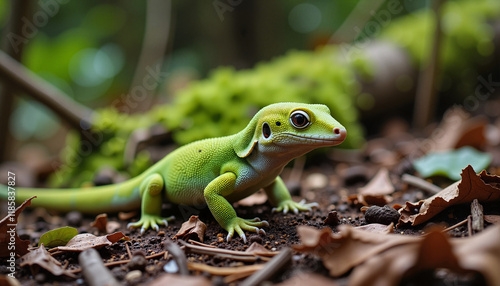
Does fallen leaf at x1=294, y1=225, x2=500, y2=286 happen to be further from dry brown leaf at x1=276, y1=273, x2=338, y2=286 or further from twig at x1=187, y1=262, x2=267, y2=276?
twig at x1=187, y1=262, x2=267, y2=276

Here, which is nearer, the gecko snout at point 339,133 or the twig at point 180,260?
the twig at point 180,260

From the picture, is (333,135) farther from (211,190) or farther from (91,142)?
(91,142)

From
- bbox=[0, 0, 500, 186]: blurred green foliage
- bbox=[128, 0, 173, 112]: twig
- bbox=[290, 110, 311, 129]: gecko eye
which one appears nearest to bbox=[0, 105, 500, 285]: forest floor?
bbox=[290, 110, 311, 129]: gecko eye

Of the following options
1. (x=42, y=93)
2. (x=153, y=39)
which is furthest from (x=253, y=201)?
(x=153, y=39)

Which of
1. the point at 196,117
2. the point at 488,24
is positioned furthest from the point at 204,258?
the point at 488,24

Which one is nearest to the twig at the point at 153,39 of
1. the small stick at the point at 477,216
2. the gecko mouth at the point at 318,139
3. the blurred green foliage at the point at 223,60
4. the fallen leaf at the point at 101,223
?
the blurred green foliage at the point at 223,60

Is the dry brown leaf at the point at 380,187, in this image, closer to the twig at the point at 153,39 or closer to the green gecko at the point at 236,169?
the green gecko at the point at 236,169

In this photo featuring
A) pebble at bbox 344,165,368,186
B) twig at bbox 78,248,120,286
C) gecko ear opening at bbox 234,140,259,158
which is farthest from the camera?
pebble at bbox 344,165,368,186
